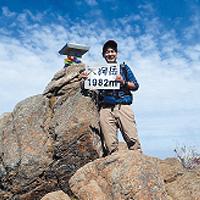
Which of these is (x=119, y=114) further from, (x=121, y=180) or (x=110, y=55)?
(x=121, y=180)

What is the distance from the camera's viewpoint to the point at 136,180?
8.93 meters

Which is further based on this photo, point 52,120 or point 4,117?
point 4,117

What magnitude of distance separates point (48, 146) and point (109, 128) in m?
2.82

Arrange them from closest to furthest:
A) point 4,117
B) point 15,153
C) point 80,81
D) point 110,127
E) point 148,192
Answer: point 148,192, point 110,127, point 15,153, point 80,81, point 4,117

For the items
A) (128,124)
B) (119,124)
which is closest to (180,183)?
(128,124)

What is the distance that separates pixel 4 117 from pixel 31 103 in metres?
1.73

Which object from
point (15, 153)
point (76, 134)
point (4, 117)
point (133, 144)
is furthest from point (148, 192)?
point (4, 117)

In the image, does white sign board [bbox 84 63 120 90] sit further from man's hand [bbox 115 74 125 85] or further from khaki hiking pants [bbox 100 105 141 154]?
khaki hiking pants [bbox 100 105 141 154]

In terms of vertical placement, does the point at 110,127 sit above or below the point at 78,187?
above

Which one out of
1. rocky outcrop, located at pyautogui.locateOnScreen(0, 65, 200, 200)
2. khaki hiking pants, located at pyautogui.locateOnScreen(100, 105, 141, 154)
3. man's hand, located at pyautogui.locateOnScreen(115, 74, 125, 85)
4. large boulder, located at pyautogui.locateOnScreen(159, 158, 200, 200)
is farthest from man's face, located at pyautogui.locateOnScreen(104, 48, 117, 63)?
large boulder, located at pyautogui.locateOnScreen(159, 158, 200, 200)

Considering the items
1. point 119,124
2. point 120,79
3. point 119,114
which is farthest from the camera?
A: point 119,124

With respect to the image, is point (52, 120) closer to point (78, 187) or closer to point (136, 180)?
point (78, 187)

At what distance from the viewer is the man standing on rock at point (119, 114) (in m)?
11.7

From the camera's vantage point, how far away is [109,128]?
11781 mm
